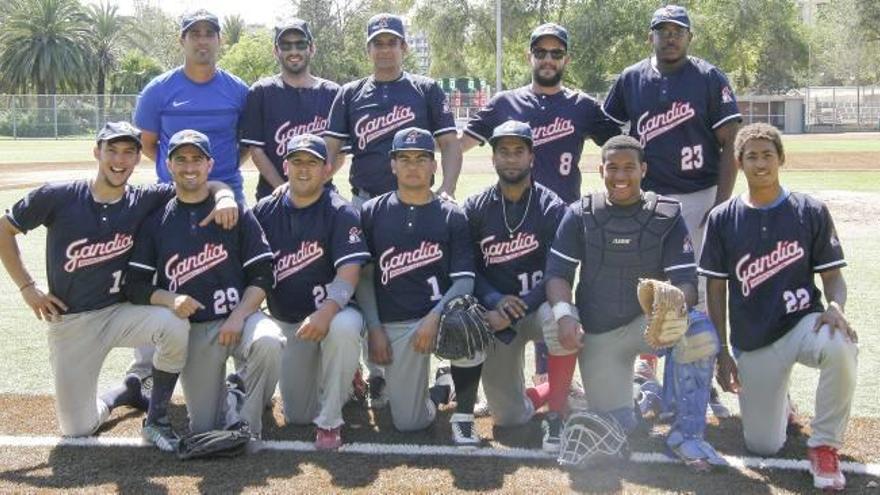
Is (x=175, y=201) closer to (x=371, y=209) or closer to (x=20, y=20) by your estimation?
(x=371, y=209)

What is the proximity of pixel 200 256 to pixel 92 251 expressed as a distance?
544mm

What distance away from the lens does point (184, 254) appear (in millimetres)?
4551

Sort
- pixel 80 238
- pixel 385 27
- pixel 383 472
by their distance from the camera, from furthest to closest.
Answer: pixel 385 27
pixel 80 238
pixel 383 472

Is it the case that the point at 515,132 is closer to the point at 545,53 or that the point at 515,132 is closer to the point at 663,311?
the point at 545,53

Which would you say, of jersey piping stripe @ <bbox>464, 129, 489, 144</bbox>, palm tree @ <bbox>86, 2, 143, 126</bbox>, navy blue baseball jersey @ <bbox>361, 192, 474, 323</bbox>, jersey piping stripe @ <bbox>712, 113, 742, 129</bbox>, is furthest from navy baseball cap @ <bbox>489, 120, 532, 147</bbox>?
palm tree @ <bbox>86, 2, 143, 126</bbox>

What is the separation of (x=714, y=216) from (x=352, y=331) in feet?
6.23

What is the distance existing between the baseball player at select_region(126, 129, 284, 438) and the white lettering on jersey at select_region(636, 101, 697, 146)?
2.32 metres

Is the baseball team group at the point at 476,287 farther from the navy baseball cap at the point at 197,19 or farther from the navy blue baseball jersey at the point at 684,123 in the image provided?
the navy baseball cap at the point at 197,19

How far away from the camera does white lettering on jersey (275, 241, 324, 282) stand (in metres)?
4.78

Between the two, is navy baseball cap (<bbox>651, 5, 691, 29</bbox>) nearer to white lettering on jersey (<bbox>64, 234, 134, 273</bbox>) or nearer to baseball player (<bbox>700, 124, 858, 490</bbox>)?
baseball player (<bbox>700, 124, 858, 490</bbox>)

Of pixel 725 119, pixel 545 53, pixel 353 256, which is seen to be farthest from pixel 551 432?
pixel 545 53

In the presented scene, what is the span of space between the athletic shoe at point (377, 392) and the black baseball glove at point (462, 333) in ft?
2.92

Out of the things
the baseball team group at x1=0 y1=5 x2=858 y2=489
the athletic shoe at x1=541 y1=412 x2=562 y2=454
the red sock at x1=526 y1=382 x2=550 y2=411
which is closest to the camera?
the baseball team group at x1=0 y1=5 x2=858 y2=489

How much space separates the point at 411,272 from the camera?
4766 mm
